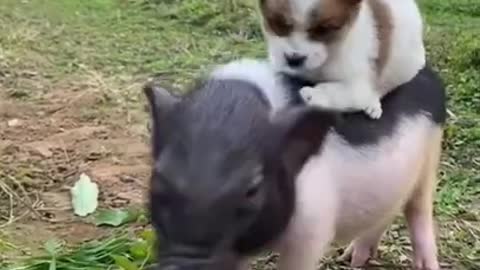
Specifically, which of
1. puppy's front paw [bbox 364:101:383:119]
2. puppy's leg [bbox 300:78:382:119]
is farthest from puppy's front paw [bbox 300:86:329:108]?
puppy's front paw [bbox 364:101:383:119]

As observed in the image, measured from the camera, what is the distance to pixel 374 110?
3277mm

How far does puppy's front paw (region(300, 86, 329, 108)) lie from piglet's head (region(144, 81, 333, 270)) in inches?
13.3

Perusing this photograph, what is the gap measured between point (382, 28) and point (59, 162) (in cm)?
151

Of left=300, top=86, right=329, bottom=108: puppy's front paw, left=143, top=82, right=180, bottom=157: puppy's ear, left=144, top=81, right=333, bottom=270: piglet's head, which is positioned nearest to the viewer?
left=144, top=81, right=333, bottom=270: piglet's head

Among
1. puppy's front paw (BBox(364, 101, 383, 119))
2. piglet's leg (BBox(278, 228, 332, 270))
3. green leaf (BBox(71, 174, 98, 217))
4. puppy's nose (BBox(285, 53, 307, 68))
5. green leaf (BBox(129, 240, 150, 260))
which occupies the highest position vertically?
green leaf (BBox(71, 174, 98, 217))

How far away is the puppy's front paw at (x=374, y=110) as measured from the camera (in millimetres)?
3271

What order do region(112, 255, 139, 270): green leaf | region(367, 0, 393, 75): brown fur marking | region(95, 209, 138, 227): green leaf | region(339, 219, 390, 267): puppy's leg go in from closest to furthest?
region(367, 0, 393, 75): brown fur marking < region(112, 255, 139, 270): green leaf < region(339, 219, 390, 267): puppy's leg < region(95, 209, 138, 227): green leaf

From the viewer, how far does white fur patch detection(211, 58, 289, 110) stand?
2.95 m

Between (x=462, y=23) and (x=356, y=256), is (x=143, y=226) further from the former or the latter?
(x=462, y=23)

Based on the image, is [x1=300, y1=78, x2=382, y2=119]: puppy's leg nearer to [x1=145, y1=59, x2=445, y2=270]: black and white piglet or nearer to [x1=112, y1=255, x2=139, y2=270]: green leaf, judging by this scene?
[x1=145, y1=59, x2=445, y2=270]: black and white piglet

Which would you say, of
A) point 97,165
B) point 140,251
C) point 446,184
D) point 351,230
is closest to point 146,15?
point 97,165

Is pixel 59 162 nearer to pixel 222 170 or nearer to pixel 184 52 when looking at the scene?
pixel 184 52

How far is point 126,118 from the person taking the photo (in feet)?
16.2

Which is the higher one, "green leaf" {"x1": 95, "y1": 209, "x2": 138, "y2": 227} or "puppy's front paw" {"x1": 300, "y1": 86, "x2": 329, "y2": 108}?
"green leaf" {"x1": 95, "y1": 209, "x2": 138, "y2": 227}
